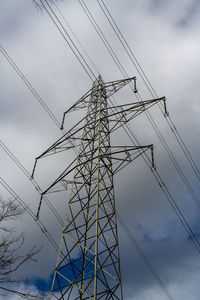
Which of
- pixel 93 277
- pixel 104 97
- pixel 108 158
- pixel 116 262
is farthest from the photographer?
pixel 104 97

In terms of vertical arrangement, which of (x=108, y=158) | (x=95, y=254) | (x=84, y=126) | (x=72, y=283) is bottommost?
(x=72, y=283)

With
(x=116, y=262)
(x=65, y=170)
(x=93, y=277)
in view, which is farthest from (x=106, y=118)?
(x=93, y=277)

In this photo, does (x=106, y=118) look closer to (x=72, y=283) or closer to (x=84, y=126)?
(x=84, y=126)

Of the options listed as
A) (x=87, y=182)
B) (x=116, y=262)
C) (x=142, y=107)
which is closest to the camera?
(x=116, y=262)

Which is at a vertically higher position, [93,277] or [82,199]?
[82,199]

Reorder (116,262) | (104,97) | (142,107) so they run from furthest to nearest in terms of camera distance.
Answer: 1. (104,97)
2. (142,107)
3. (116,262)

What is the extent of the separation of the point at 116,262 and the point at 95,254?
4.74 ft

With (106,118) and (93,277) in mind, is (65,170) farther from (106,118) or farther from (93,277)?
(93,277)

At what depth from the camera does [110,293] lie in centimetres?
784

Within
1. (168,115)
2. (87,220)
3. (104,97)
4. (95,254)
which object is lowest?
(95,254)

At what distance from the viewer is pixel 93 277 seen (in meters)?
7.50

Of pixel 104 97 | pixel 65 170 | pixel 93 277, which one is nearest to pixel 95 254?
pixel 93 277

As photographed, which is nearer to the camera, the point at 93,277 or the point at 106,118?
the point at 93,277

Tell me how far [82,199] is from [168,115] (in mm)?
5360
